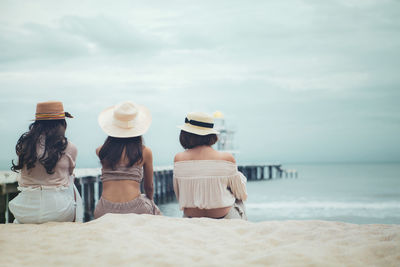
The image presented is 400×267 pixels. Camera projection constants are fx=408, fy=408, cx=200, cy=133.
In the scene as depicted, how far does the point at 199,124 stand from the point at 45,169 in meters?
1.65

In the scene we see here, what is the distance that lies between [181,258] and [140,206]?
142cm

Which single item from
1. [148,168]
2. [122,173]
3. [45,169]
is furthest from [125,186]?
[45,169]

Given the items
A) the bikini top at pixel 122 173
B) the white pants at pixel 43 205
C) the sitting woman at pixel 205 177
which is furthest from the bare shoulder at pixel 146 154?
the white pants at pixel 43 205

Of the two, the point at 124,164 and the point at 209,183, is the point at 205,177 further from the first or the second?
the point at 124,164

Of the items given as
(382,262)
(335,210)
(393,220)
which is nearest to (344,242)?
(382,262)

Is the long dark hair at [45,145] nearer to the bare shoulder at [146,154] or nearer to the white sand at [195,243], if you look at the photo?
the white sand at [195,243]

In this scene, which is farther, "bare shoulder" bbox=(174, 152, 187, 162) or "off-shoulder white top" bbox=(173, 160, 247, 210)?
"bare shoulder" bbox=(174, 152, 187, 162)

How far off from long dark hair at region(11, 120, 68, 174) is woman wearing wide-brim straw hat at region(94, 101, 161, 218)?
0.42 meters

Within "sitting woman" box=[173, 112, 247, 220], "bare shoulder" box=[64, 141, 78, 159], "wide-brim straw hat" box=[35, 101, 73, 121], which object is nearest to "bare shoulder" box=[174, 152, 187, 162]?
"sitting woman" box=[173, 112, 247, 220]

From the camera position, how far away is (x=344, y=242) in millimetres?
3303

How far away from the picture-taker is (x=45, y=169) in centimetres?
412

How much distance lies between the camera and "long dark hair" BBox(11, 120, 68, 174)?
159 inches

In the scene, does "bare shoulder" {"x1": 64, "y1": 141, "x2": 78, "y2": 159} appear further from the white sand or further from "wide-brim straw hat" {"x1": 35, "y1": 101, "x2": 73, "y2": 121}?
the white sand

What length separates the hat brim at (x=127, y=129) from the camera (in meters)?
4.27
